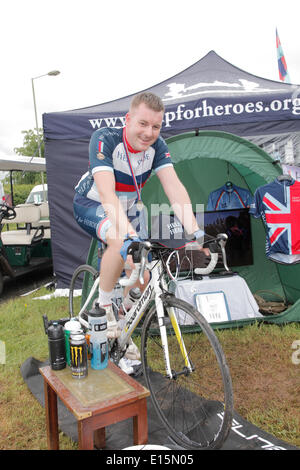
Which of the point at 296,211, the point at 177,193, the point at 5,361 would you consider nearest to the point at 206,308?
the point at 296,211

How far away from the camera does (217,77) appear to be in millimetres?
5805

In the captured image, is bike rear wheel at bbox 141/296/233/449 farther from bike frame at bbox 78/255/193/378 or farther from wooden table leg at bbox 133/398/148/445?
wooden table leg at bbox 133/398/148/445

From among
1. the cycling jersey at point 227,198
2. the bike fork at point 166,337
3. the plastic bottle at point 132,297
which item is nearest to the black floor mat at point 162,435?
the bike fork at point 166,337

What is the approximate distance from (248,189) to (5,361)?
3509mm

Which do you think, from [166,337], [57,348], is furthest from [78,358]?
[166,337]

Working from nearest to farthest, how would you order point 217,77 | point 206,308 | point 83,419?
1. point 83,419
2. point 206,308
3. point 217,77

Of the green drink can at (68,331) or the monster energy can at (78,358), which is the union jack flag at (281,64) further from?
the monster energy can at (78,358)

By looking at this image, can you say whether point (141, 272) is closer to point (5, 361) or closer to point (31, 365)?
point (31, 365)

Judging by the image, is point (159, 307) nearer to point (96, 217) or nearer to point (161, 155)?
point (96, 217)

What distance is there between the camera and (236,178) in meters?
5.02

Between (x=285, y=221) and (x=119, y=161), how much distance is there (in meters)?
2.14

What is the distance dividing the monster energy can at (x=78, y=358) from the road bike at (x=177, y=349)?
423 mm

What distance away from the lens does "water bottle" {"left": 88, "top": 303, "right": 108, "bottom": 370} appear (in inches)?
86.9

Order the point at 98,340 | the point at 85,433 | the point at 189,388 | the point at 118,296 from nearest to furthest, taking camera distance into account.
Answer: the point at 85,433 → the point at 98,340 → the point at 189,388 → the point at 118,296
